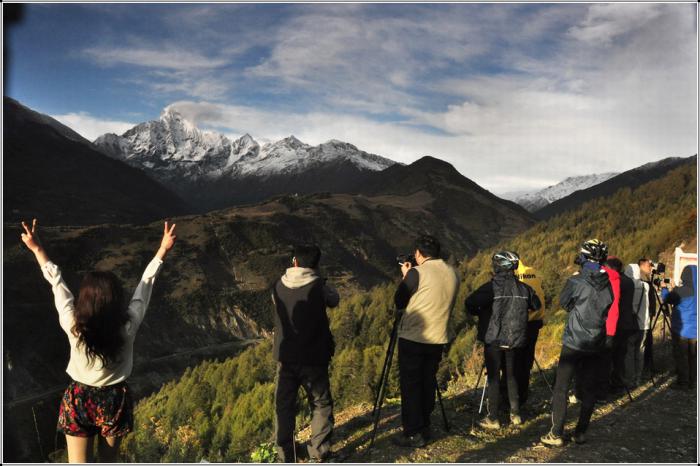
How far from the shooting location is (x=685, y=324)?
6949mm

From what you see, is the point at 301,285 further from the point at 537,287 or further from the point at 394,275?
the point at 394,275

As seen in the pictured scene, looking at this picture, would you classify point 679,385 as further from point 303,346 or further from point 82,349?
point 82,349

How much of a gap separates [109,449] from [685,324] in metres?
7.17

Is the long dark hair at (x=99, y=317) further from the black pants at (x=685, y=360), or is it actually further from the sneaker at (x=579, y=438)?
the black pants at (x=685, y=360)

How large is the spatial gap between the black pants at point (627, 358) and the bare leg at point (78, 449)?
260 inches

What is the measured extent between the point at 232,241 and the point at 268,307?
2773cm

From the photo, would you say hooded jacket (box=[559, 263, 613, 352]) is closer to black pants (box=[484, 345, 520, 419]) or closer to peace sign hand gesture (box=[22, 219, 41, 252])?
black pants (box=[484, 345, 520, 419])

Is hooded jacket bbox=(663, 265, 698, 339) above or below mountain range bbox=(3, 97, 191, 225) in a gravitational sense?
below

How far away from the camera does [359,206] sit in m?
139

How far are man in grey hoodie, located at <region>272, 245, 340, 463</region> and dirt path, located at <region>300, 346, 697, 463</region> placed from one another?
0.59m

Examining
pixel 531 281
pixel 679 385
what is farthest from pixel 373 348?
pixel 531 281

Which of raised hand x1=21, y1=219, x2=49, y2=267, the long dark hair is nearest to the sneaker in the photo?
the long dark hair

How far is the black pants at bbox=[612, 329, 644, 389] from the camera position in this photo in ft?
23.4

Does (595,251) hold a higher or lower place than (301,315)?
higher
